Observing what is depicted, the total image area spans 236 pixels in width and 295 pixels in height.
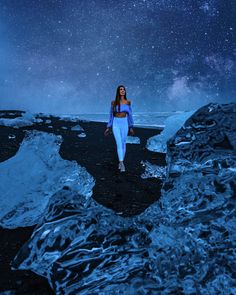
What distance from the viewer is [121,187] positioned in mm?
4047

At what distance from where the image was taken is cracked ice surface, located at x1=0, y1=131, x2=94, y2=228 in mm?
2486

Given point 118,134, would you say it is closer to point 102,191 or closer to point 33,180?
point 102,191

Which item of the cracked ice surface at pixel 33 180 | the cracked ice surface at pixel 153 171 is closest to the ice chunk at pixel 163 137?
the cracked ice surface at pixel 153 171

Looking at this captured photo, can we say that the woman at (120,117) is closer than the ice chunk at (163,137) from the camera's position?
Yes

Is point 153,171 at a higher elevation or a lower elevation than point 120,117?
lower

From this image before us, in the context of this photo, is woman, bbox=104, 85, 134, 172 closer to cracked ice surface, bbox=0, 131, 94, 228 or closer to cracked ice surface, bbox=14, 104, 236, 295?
cracked ice surface, bbox=0, 131, 94, 228

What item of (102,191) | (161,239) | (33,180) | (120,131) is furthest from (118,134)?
(161,239)

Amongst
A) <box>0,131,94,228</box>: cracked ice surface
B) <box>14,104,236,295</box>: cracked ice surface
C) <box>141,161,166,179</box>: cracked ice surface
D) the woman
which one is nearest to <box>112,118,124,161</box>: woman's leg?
the woman

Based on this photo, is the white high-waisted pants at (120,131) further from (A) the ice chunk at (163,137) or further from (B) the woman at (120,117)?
(A) the ice chunk at (163,137)

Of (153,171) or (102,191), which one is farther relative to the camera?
(153,171)

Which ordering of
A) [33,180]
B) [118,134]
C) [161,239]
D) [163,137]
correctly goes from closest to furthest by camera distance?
[161,239]
[33,180]
[118,134]
[163,137]

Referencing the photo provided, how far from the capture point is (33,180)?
277 centimetres

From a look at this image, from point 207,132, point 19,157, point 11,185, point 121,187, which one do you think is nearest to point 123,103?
point 121,187

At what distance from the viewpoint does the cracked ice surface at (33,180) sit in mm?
2486
